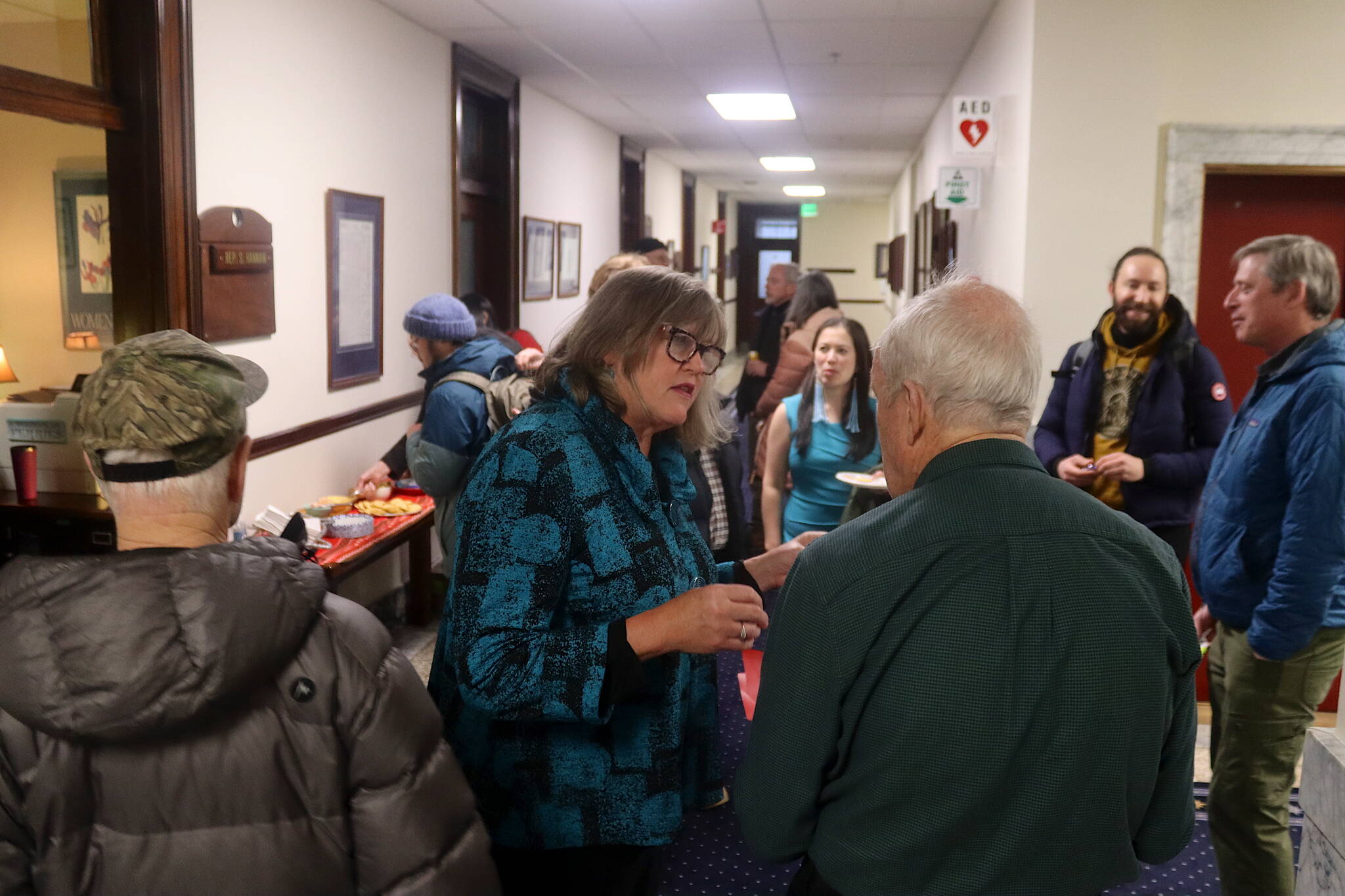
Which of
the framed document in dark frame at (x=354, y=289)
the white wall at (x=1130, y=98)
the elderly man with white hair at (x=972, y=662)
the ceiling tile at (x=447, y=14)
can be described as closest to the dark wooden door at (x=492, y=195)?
the ceiling tile at (x=447, y=14)

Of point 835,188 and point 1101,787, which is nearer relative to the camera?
point 1101,787

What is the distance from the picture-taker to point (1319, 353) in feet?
8.62

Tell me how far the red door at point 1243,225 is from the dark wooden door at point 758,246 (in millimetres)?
18461

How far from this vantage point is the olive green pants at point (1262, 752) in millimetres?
2645

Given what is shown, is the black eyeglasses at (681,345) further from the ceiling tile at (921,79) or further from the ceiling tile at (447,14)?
the ceiling tile at (921,79)

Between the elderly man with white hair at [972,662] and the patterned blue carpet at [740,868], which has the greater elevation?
the elderly man with white hair at [972,662]

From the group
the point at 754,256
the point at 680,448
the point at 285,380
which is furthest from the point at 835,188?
the point at 680,448

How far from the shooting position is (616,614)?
5.34 feet

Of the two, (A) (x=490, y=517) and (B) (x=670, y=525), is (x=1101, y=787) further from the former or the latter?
(A) (x=490, y=517)

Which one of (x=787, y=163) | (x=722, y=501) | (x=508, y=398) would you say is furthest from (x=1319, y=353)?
(x=787, y=163)

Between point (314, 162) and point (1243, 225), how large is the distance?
12.9 ft

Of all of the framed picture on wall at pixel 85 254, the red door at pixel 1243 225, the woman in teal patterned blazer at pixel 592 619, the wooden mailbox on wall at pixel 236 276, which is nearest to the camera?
the woman in teal patterned blazer at pixel 592 619

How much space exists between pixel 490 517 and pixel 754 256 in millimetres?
21965

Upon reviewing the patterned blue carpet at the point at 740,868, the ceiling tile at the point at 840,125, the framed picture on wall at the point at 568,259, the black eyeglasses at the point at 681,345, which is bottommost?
the patterned blue carpet at the point at 740,868
